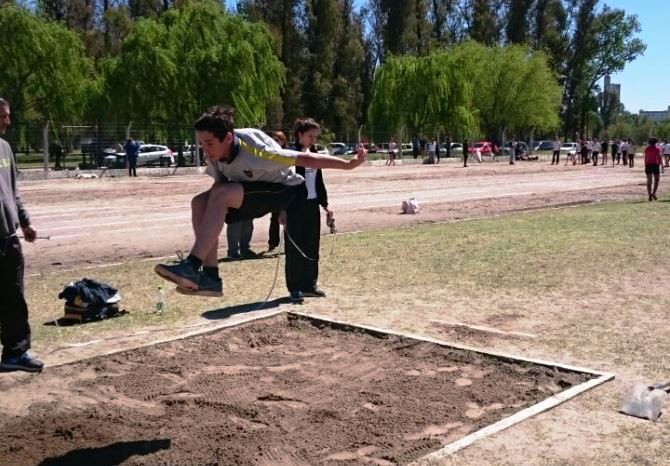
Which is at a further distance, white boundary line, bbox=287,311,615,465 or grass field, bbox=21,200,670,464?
grass field, bbox=21,200,670,464

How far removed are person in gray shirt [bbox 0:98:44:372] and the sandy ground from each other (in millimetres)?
187

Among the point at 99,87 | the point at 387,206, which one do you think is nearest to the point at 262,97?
the point at 99,87

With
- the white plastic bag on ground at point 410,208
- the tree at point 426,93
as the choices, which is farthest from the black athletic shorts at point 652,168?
the tree at point 426,93

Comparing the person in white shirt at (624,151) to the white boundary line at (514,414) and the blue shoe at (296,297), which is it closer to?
the blue shoe at (296,297)

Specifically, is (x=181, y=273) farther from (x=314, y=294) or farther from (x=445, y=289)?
(x=445, y=289)

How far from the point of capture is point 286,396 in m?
5.59

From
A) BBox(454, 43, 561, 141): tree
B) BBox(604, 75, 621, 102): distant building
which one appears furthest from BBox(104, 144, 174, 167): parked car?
BBox(604, 75, 621, 102): distant building

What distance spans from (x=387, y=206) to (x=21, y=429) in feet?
57.6

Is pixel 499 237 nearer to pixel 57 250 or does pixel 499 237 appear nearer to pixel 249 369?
pixel 57 250

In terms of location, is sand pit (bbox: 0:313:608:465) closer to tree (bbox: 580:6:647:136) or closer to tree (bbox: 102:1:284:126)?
tree (bbox: 102:1:284:126)

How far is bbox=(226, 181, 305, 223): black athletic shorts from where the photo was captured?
19.9 ft

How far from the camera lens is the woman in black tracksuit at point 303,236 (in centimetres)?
871

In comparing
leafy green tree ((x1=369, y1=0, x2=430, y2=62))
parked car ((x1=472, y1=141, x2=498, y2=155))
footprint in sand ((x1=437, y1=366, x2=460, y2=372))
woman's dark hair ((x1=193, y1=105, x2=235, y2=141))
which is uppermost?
leafy green tree ((x1=369, y1=0, x2=430, y2=62))

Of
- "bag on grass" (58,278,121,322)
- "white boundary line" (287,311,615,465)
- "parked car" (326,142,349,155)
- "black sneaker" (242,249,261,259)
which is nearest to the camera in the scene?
"white boundary line" (287,311,615,465)
